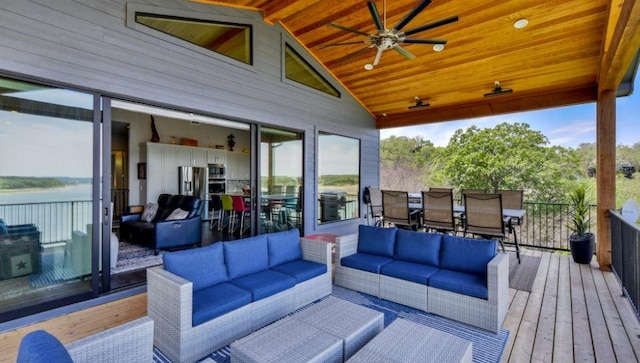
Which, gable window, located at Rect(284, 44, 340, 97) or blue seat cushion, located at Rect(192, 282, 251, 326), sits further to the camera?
gable window, located at Rect(284, 44, 340, 97)

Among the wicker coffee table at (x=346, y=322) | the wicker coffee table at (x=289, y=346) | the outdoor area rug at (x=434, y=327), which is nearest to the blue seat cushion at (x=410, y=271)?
the outdoor area rug at (x=434, y=327)

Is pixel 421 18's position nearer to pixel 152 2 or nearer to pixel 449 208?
pixel 449 208

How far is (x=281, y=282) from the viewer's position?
2846 millimetres

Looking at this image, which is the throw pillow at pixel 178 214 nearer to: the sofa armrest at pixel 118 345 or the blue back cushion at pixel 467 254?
the sofa armrest at pixel 118 345

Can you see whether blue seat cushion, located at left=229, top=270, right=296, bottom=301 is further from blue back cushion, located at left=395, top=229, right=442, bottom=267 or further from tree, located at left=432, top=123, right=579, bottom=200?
tree, located at left=432, top=123, right=579, bottom=200

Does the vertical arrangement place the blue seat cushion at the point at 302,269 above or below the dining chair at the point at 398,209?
below

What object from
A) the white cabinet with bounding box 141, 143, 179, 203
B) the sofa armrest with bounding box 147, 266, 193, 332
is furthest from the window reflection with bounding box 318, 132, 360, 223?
the white cabinet with bounding box 141, 143, 179, 203

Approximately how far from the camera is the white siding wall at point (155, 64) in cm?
287

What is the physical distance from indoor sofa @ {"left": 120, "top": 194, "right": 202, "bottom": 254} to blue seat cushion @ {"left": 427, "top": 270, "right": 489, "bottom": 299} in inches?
156

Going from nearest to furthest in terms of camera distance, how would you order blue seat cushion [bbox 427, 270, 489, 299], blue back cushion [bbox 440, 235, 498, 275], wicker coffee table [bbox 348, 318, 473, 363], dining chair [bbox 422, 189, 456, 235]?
A: wicker coffee table [bbox 348, 318, 473, 363] < blue seat cushion [bbox 427, 270, 489, 299] < blue back cushion [bbox 440, 235, 498, 275] < dining chair [bbox 422, 189, 456, 235]

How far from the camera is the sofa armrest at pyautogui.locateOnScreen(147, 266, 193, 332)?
7.04ft

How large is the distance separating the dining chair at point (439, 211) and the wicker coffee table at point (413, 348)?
299 centimetres

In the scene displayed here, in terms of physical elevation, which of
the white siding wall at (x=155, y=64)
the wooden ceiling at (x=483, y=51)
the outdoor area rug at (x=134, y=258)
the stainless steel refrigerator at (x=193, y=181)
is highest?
the wooden ceiling at (x=483, y=51)

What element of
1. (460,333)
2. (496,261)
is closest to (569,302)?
(496,261)
